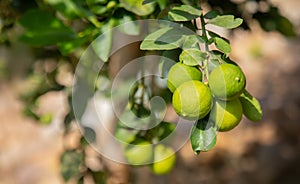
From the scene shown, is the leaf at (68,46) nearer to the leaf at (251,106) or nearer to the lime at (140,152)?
the lime at (140,152)

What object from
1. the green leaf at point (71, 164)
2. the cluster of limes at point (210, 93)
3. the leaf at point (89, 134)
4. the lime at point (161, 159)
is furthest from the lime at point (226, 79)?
the green leaf at point (71, 164)

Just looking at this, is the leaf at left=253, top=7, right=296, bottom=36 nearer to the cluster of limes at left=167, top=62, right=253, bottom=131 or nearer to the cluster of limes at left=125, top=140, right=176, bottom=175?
the cluster of limes at left=125, top=140, right=176, bottom=175

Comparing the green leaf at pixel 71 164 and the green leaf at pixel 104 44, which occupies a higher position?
the green leaf at pixel 104 44

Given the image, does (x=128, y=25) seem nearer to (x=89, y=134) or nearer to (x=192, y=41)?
(x=192, y=41)

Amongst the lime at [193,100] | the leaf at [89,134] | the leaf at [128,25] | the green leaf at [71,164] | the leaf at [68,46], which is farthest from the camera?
the green leaf at [71,164]

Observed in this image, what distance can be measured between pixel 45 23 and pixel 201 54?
41 centimetres

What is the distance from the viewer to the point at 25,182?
9.27 ft

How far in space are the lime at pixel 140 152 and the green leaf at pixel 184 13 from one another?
0.97ft

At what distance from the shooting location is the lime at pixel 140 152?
0.97 m

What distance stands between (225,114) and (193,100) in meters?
0.07

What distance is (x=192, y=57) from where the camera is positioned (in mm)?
717

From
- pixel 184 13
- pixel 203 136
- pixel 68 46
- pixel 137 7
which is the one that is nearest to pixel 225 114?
pixel 203 136

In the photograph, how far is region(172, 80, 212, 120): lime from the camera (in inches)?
26.4

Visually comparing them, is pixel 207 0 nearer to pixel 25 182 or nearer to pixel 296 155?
pixel 296 155
